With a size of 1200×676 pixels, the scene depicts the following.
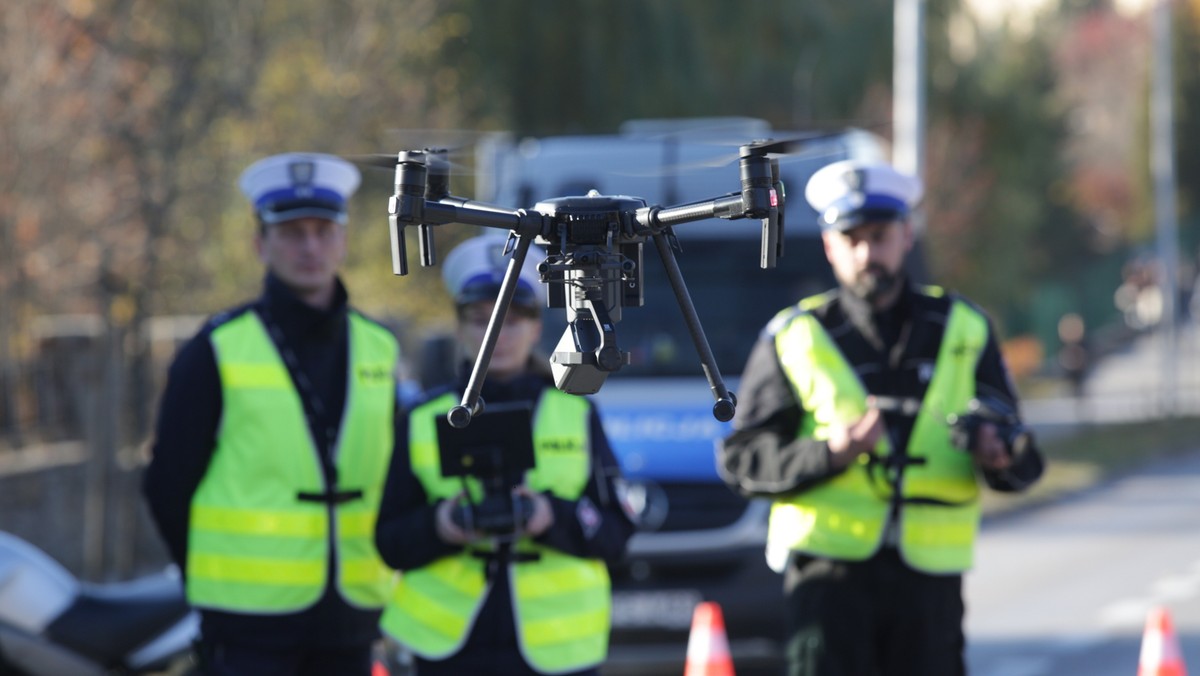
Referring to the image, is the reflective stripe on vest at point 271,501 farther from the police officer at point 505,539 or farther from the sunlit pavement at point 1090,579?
the sunlit pavement at point 1090,579

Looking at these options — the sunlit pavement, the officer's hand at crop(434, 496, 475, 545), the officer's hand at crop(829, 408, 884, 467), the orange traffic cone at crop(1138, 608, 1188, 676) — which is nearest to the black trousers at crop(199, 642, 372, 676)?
the officer's hand at crop(434, 496, 475, 545)

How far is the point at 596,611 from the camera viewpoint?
4.98m

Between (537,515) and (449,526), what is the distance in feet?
0.69

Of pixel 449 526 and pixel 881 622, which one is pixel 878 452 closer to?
pixel 881 622

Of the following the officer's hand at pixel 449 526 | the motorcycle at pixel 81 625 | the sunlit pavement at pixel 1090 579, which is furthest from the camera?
the sunlit pavement at pixel 1090 579

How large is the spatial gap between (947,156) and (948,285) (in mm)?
3023

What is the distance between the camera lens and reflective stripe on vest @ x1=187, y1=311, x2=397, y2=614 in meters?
4.96

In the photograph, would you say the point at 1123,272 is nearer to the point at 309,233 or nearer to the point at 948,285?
the point at 948,285

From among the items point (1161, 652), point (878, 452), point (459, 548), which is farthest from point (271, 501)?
point (1161, 652)

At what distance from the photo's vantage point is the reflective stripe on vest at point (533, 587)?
4844mm

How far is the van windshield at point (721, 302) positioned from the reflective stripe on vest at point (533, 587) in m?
4.44

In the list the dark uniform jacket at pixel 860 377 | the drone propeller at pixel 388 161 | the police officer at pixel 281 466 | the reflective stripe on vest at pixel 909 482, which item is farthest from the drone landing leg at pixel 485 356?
the reflective stripe on vest at pixel 909 482

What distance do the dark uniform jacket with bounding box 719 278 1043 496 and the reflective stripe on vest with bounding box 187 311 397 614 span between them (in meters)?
1.01

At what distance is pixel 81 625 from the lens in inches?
244
